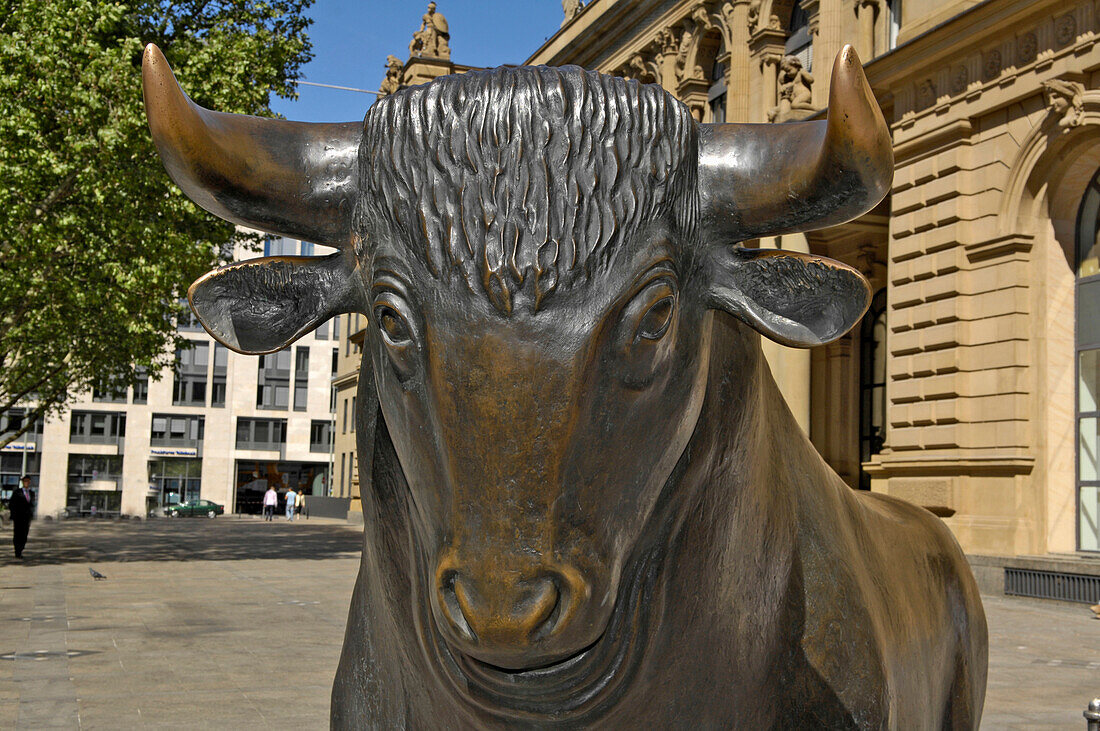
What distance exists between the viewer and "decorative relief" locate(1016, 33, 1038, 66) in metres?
17.1

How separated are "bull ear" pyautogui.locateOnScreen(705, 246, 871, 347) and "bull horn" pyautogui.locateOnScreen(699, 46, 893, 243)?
0.04 m

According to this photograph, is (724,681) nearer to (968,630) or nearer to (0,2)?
(968,630)

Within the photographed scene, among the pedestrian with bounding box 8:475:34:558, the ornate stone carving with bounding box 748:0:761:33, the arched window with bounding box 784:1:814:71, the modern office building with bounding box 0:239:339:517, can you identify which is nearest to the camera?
the pedestrian with bounding box 8:475:34:558

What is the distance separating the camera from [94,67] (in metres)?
17.5

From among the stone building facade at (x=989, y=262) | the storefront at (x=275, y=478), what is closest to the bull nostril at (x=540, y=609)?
the stone building facade at (x=989, y=262)

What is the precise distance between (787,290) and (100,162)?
1829 centimetres

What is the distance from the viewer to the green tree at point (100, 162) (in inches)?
690

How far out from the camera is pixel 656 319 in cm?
151

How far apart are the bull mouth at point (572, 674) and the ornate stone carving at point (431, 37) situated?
43.3 m

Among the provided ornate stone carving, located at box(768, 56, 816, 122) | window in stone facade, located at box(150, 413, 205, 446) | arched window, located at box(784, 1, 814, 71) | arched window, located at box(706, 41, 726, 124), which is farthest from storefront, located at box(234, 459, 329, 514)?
ornate stone carving, located at box(768, 56, 816, 122)

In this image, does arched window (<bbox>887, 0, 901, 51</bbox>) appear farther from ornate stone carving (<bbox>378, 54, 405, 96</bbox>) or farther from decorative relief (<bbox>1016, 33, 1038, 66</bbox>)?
ornate stone carving (<bbox>378, 54, 405, 96</bbox>)

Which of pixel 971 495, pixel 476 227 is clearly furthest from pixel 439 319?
pixel 971 495

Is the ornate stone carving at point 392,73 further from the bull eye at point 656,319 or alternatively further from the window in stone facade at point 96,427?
the bull eye at point 656,319

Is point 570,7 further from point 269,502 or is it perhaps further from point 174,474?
point 174,474
